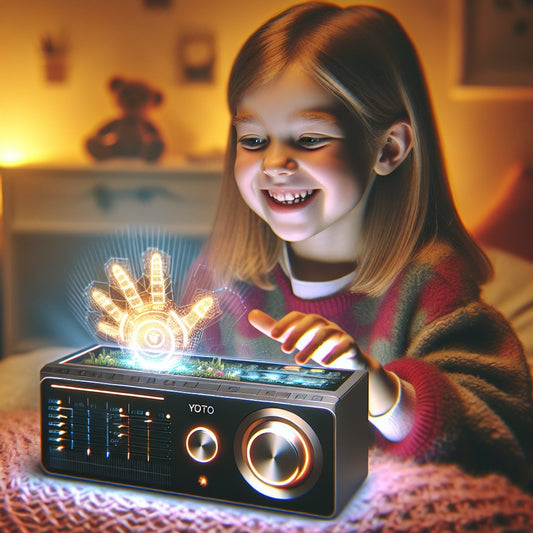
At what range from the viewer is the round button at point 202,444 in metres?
0.58

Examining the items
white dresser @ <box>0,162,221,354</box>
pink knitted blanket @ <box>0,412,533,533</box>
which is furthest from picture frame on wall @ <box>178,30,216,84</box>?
pink knitted blanket @ <box>0,412,533,533</box>

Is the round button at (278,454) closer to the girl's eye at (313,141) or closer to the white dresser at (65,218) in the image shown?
the girl's eye at (313,141)

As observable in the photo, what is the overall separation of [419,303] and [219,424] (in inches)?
9.5

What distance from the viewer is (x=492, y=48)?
1051 mm

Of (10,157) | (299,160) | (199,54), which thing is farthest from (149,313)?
(10,157)

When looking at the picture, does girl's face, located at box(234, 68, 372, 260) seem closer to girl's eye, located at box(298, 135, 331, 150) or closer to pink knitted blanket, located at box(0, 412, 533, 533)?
girl's eye, located at box(298, 135, 331, 150)

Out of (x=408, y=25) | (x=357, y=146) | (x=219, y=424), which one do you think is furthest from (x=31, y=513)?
(x=408, y=25)

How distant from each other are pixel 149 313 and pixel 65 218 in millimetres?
630

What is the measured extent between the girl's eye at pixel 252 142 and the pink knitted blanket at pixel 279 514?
31cm

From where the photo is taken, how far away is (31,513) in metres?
0.59

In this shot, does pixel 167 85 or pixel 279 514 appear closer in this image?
pixel 279 514

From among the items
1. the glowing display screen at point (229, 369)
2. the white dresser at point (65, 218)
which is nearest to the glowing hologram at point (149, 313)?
the glowing display screen at point (229, 369)

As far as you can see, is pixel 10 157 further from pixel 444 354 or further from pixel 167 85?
pixel 444 354

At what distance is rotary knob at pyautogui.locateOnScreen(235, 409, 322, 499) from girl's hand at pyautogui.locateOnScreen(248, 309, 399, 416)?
0.20 ft
